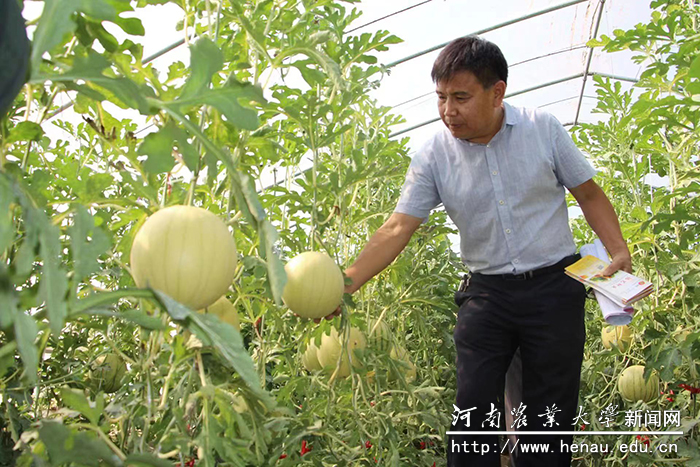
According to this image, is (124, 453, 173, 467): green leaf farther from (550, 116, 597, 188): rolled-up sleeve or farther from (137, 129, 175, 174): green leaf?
(550, 116, 597, 188): rolled-up sleeve

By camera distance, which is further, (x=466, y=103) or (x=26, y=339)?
(x=466, y=103)

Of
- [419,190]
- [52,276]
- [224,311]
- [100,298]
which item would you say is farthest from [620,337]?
[52,276]

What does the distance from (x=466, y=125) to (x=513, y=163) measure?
10.5 inches

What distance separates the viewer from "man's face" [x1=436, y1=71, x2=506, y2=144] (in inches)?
96.5

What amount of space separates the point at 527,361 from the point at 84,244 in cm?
215

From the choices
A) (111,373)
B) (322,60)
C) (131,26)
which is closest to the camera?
(131,26)

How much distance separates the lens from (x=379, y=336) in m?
2.72

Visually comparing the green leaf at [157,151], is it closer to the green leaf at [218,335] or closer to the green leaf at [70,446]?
the green leaf at [218,335]

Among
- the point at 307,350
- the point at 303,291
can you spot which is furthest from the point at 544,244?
the point at 303,291

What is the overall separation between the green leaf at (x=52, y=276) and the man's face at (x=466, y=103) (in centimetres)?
195

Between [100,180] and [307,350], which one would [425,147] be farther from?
[100,180]

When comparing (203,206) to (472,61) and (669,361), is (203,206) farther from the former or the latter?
(669,361)

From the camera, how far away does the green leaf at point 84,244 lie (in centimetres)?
73

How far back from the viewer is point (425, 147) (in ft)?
8.99
